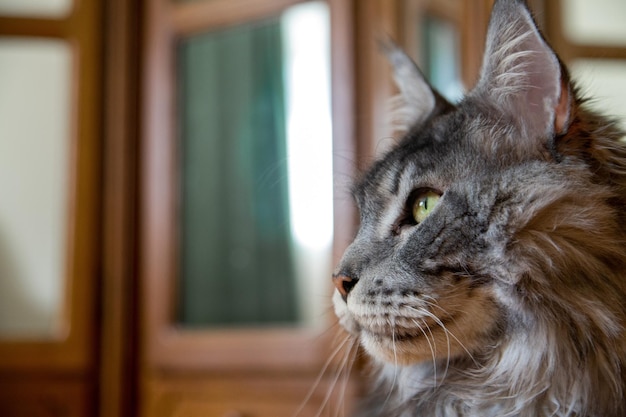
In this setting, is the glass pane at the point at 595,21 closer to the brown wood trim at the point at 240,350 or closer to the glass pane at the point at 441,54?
the glass pane at the point at 441,54

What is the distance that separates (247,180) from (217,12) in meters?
A: 0.55

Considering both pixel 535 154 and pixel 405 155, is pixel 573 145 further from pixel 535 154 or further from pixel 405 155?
pixel 405 155

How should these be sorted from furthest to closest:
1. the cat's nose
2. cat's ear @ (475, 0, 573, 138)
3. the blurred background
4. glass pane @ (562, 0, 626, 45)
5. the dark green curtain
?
the dark green curtain → the blurred background → glass pane @ (562, 0, 626, 45) → the cat's nose → cat's ear @ (475, 0, 573, 138)

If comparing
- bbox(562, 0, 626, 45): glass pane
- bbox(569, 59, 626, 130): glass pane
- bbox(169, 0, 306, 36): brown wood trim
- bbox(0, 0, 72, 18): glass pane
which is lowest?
bbox(569, 59, 626, 130): glass pane

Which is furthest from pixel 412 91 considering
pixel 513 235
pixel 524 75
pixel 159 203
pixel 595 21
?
pixel 159 203

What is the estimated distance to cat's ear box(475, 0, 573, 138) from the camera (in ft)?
2.62

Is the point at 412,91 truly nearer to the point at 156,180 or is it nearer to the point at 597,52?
the point at 597,52

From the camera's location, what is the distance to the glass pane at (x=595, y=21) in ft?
4.70

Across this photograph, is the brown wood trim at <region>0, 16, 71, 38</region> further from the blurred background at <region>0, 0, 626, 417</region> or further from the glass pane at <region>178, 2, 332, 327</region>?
the glass pane at <region>178, 2, 332, 327</region>

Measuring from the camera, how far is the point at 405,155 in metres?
0.99

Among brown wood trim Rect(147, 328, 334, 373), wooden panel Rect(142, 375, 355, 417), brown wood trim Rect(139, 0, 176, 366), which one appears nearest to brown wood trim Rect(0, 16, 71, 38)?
brown wood trim Rect(139, 0, 176, 366)

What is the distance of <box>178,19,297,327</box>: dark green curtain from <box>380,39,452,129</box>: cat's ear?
1.04 m

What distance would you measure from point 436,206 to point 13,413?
1875mm

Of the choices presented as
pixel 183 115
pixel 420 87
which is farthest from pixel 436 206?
pixel 183 115
